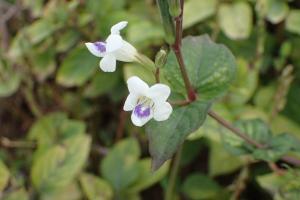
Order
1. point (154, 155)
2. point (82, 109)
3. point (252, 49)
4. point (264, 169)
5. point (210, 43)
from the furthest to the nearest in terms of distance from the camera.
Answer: point (82, 109), point (252, 49), point (264, 169), point (210, 43), point (154, 155)

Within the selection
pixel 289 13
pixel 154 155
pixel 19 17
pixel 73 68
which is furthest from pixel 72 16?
pixel 154 155

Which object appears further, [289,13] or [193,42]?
[289,13]

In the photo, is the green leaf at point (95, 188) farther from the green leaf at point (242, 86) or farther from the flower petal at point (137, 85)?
the flower petal at point (137, 85)

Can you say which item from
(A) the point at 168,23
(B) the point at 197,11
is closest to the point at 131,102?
(A) the point at 168,23

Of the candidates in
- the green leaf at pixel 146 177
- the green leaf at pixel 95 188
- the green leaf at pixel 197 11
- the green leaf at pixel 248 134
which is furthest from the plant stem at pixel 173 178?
the green leaf at pixel 197 11

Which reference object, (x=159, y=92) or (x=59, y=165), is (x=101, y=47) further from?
(x=59, y=165)

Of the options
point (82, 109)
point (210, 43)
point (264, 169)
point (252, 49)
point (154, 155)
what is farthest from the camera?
point (82, 109)

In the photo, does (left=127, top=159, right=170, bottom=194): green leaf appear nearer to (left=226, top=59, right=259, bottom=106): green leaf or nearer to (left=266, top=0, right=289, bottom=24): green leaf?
(left=226, top=59, right=259, bottom=106): green leaf

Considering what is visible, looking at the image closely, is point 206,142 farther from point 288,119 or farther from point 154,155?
point 154,155
